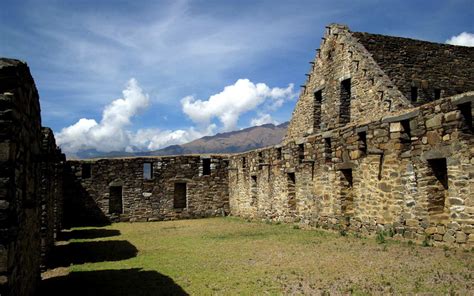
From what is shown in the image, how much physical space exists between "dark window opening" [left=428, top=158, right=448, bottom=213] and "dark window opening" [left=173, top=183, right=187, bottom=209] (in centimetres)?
1733

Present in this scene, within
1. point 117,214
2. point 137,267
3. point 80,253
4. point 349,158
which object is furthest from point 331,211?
point 117,214

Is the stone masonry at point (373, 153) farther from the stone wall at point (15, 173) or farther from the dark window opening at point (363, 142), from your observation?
the stone wall at point (15, 173)

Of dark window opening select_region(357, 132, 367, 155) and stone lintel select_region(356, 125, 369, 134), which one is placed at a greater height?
stone lintel select_region(356, 125, 369, 134)

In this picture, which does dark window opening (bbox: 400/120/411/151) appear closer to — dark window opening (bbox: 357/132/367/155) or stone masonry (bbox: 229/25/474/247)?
stone masonry (bbox: 229/25/474/247)

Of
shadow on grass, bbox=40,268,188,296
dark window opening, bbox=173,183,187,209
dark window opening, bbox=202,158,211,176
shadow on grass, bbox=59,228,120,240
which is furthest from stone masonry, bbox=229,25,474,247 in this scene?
shadow on grass, bbox=59,228,120,240

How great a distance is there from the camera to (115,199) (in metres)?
24.5

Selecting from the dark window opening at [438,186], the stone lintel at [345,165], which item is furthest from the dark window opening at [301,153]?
the dark window opening at [438,186]

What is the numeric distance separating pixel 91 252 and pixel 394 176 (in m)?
9.05

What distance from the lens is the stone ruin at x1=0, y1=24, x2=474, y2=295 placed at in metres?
6.00

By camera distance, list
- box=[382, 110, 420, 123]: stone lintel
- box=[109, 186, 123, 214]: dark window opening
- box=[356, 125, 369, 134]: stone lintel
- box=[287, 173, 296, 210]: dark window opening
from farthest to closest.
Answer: box=[109, 186, 123, 214]: dark window opening < box=[287, 173, 296, 210]: dark window opening < box=[356, 125, 369, 134]: stone lintel < box=[382, 110, 420, 123]: stone lintel

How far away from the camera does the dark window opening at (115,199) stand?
953 inches

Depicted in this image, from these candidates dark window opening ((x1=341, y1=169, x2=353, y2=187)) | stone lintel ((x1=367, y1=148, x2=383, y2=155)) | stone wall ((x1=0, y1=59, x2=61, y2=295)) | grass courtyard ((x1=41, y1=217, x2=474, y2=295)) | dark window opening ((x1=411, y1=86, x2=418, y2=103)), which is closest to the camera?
stone wall ((x1=0, y1=59, x2=61, y2=295))

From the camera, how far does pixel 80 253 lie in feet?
39.9

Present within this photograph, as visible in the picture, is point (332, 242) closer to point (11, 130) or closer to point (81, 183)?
point (11, 130)
